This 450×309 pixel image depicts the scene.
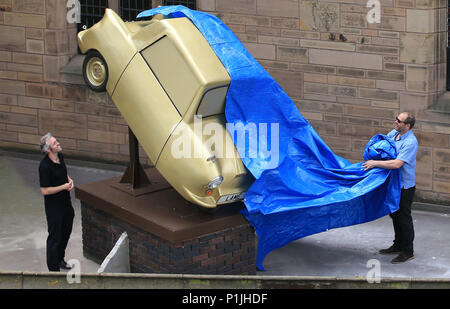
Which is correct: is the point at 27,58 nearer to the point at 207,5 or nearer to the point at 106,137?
the point at 106,137

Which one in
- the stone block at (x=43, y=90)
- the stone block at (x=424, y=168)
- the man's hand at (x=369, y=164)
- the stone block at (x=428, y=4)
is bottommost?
the stone block at (x=424, y=168)

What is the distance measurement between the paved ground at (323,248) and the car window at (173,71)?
2.21m

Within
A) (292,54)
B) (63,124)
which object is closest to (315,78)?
(292,54)

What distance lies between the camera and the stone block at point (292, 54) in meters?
13.9

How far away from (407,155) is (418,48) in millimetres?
2452

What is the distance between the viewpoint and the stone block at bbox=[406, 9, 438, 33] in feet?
42.5

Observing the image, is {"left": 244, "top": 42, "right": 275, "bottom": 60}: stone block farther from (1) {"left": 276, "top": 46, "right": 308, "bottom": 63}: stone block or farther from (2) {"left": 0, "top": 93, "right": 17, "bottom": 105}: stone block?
(2) {"left": 0, "top": 93, "right": 17, "bottom": 105}: stone block

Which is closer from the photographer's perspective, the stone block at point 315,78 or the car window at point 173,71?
the car window at point 173,71

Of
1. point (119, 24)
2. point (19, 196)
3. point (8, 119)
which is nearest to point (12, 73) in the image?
point (8, 119)

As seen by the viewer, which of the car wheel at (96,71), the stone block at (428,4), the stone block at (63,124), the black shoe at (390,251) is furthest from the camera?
the stone block at (63,124)

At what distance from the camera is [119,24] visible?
1116 cm

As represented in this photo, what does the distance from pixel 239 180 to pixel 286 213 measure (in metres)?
0.71

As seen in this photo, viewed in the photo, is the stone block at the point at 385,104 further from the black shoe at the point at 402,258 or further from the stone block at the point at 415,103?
the black shoe at the point at 402,258

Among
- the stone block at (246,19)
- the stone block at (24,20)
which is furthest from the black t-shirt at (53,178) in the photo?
the stone block at (24,20)
